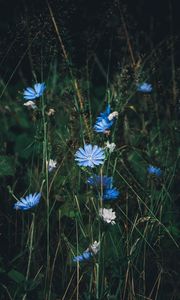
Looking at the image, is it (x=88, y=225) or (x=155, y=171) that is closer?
(x=88, y=225)

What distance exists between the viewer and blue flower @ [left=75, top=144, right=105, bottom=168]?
5.27 feet

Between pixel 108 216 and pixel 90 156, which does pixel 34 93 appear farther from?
pixel 108 216

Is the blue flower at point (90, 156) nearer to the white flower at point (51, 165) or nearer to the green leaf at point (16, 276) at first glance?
the white flower at point (51, 165)

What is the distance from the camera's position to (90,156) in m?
1.63

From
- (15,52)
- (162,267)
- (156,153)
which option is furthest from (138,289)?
(15,52)

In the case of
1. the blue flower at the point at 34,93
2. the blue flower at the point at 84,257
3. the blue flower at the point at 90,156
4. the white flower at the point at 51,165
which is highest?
the blue flower at the point at 34,93

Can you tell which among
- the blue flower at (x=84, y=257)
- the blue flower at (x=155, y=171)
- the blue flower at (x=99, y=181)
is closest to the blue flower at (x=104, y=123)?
the blue flower at (x=99, y=181)

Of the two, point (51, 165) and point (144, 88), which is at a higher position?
point (144, 88)

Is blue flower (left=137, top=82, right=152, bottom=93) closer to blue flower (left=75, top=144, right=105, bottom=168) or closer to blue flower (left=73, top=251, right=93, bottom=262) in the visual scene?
Result: blue flower (left=75, top=144, right=105, bottom=168)

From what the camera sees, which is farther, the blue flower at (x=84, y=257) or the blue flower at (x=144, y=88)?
the blue flower at (x=144, y=88)

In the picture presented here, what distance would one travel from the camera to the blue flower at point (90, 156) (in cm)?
161

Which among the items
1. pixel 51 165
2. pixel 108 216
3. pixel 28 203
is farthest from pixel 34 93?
pixel 108 216

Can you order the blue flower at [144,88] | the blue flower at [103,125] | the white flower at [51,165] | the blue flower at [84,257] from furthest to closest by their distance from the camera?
the blue flower at [144,88] < the white flower at [51,165] < the blue flower at [103,125] < the blue flower at [84,257]

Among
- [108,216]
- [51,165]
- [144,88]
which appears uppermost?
[144,88]
